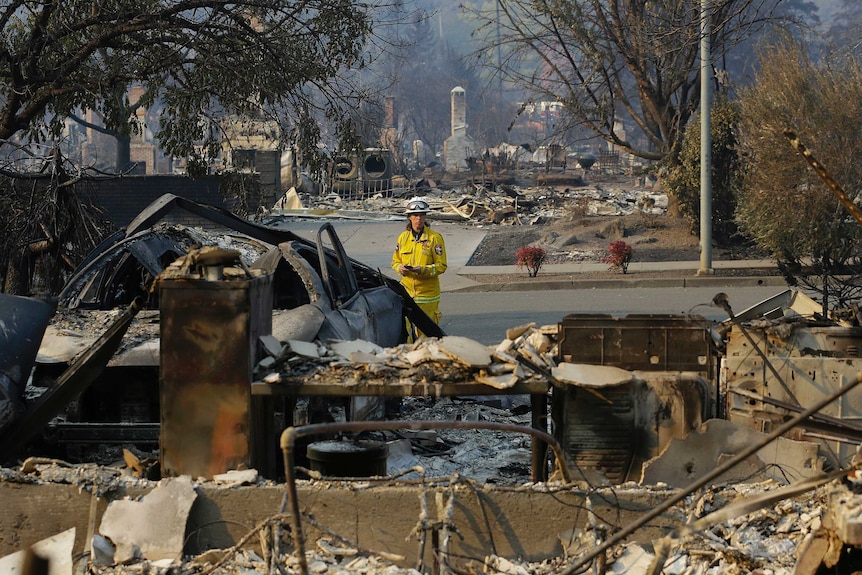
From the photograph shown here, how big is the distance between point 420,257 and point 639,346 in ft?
15.9

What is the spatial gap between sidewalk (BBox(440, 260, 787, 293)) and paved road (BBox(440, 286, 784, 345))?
1.43 feet

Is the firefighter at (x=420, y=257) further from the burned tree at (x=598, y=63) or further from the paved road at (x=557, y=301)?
the burned tree at (x=598, y=63)

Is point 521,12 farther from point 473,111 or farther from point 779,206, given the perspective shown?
point 473,111

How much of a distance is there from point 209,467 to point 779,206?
1555 centimetres

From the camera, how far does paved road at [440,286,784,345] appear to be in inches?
640

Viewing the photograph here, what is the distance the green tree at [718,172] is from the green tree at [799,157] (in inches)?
69.6

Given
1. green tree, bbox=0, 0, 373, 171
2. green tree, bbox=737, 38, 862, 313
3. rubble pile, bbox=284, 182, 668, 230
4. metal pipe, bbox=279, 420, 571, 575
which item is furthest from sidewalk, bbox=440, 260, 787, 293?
metal pipe, bbox=279, 420, 571, 575

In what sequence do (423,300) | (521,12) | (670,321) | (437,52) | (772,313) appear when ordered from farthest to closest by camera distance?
(437,52)
(521,12)
(423,300)
(772,313)
(670,321)

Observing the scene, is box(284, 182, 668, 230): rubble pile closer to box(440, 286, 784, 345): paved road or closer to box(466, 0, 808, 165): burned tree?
box(466, 0, 808, 165): burned tree

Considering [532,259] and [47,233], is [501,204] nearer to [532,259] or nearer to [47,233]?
[532,259]

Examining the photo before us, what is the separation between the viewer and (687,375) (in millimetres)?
6613

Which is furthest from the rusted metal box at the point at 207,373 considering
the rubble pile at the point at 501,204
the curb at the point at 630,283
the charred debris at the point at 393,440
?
the rubble pile at the point at 501,204

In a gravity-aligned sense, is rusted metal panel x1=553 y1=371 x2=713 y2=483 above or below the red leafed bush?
below

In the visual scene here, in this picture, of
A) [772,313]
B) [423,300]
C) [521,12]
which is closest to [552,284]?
[521,12]
